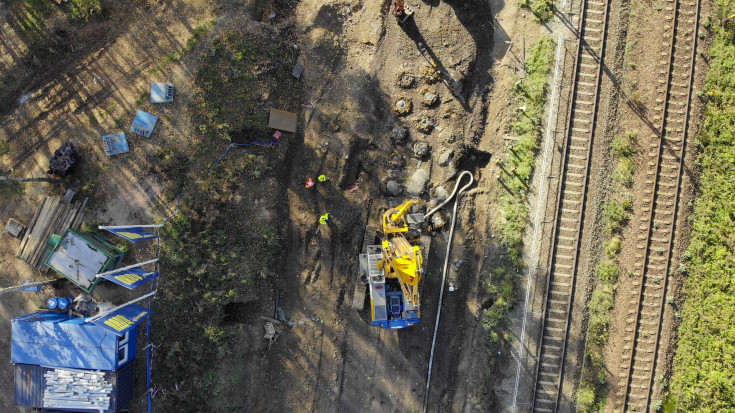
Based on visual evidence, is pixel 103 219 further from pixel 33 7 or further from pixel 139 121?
pixel 33 7

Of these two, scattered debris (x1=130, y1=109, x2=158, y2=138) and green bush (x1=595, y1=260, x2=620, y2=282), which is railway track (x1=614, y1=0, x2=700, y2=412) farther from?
scattered debris (x1=130, y1=109, x2=158, y2=138)

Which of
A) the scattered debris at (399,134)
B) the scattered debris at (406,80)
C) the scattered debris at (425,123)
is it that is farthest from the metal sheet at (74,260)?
the scattered debris at (406,80)

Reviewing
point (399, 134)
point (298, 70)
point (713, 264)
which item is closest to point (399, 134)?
point (399, 134)

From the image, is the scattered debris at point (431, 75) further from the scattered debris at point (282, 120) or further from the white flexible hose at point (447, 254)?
the scattered debris at point (282, 120)

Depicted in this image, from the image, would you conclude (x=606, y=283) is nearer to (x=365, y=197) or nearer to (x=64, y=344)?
(x=365, y=197)

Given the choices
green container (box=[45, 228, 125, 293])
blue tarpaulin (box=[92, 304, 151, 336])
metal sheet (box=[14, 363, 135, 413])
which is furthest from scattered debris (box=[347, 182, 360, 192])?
metal sheet (box=[14, 363, 135, 413])

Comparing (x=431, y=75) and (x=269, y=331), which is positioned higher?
(x=431, y=75)

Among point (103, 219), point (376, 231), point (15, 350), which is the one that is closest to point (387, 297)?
point (376, 231)
